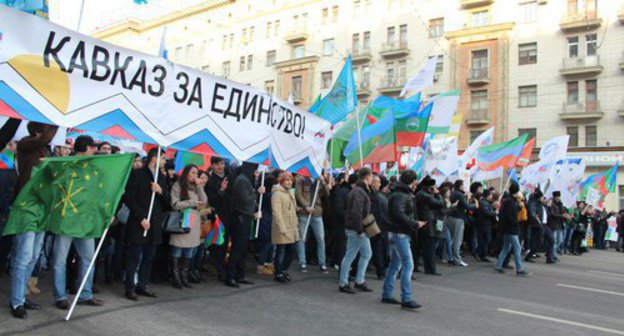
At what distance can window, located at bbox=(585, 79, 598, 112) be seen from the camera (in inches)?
1336

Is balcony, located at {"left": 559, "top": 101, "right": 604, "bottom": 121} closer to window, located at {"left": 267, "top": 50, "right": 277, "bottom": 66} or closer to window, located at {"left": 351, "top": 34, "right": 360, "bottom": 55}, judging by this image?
window, located at {"left": 351, "top": 34, "right": 360, "bottom": 55}

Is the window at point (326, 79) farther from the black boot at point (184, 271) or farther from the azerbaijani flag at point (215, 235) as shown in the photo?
the black boot at point (184, 271)

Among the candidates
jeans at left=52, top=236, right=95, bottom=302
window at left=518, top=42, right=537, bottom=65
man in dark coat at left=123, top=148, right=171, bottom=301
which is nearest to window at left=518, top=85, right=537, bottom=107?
window at left=518, top=42, right=537, bottom=65

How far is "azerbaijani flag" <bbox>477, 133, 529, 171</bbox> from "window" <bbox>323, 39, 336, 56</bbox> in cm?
3158

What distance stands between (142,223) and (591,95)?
34.9m

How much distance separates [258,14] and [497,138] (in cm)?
2729

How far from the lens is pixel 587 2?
3444cm

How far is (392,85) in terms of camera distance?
4169cm

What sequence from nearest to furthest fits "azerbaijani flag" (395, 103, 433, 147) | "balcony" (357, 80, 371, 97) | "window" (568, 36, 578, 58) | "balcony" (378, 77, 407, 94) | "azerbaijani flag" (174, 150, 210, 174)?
"azerbaijani flag" (174, 150, 210, 174), "azerbaijani flag" (395, 103, 433, 147), "window" (568, 36, 578, 58), "balcony" (378, 77, 407, 94), "balcony" (357, 80, 371, 97)

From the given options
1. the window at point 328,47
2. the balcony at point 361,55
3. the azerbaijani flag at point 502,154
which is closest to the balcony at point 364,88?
the balcony at point 361,55

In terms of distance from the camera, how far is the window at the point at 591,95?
33938mm

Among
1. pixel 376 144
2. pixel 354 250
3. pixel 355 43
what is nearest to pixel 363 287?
pixel 354 250

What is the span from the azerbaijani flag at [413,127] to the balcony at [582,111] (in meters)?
25.6

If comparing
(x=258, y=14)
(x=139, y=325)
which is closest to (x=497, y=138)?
(x=258, y=14)
